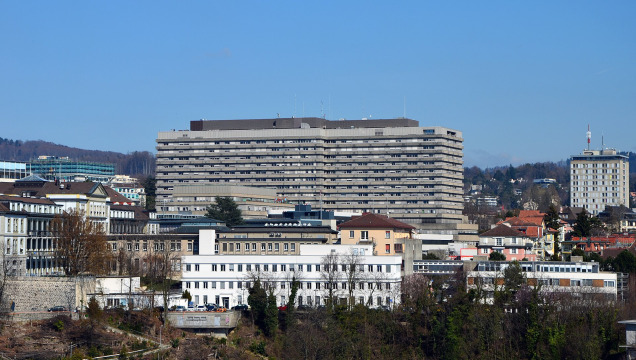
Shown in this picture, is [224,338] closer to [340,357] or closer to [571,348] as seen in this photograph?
[340,357]

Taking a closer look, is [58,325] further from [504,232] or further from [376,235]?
[504,232]

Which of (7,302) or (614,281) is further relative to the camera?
(614,281)

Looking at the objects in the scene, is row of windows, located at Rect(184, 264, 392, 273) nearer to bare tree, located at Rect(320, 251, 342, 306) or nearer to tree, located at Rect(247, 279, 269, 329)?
bare tree, located at Rect(320, 251, 342, 306)

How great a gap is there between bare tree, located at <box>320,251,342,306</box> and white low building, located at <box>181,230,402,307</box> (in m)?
0.10

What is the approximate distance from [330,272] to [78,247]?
24.9 metres

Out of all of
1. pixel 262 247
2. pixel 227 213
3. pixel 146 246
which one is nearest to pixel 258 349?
pixel 262 247

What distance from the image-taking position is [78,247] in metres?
106

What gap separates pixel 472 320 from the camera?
92000 millimetres

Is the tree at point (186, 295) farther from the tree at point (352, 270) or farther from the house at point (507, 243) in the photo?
the house at point (507, 243)

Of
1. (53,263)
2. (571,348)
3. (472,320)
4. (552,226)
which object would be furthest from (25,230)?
(552,226)

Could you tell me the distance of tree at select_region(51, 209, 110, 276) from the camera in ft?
343

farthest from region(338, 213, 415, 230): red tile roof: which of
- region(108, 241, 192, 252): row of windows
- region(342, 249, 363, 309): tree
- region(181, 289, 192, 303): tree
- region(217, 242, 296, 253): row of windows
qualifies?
region(181, 289, 192, 303): tree

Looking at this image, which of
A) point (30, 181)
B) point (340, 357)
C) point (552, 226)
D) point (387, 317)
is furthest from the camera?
point (552, 226)

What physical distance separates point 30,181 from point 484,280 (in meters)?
56.1
